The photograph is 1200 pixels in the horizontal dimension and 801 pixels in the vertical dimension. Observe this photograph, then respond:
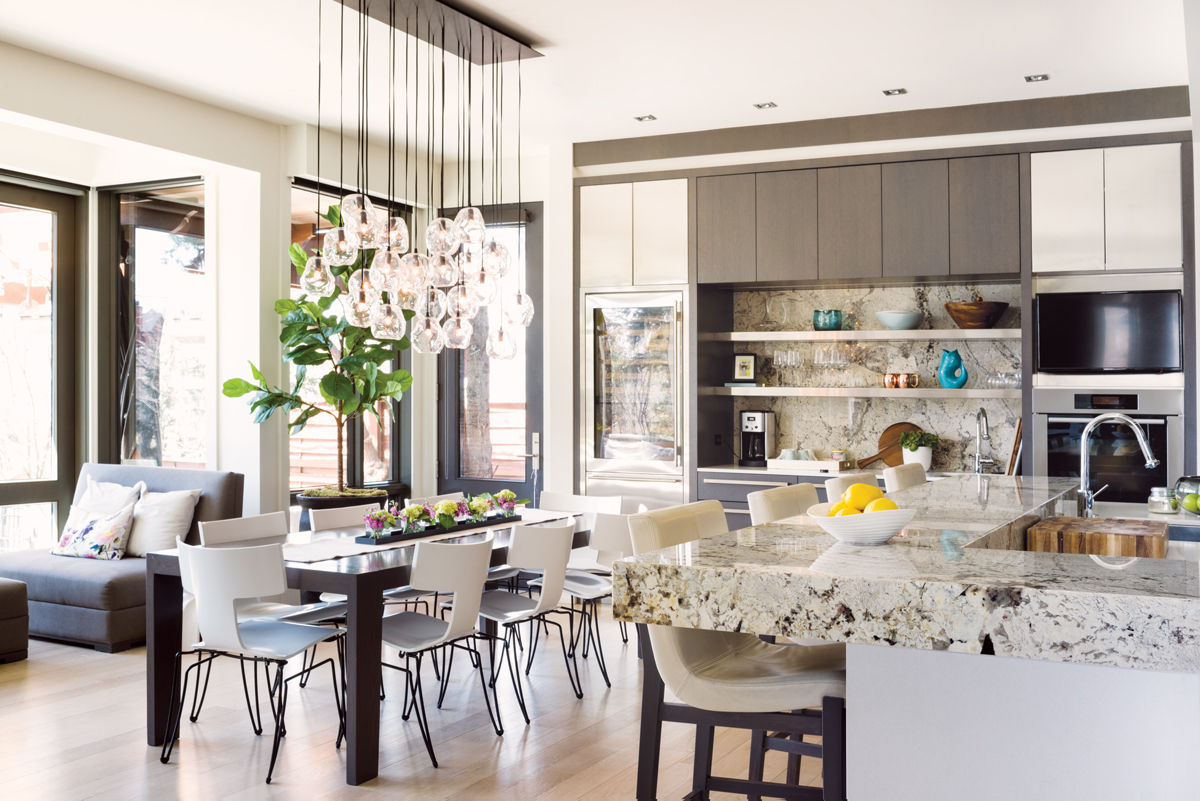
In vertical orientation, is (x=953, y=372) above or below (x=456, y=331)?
below

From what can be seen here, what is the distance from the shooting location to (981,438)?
601 centimetres

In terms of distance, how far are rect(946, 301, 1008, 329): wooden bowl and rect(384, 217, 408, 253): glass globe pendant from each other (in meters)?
3.39

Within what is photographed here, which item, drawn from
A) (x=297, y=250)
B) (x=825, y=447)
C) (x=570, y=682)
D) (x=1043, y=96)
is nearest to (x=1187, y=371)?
(x=1043, y=96)

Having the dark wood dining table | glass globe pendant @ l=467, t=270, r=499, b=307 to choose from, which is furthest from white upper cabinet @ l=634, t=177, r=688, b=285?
the dark wood dining table

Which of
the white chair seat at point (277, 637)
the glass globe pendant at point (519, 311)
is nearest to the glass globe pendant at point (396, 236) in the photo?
the glass globe pendant at point (519, 311)

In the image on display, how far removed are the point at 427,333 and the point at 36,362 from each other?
11.5 ft

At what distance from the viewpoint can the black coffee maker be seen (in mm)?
6477

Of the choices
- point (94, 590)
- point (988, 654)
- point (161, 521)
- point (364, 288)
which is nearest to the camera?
point (988, 654)

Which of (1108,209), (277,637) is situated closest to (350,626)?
(277,637)

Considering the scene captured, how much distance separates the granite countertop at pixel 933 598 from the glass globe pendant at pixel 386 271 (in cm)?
242

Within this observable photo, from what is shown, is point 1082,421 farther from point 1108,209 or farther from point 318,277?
point 318,277

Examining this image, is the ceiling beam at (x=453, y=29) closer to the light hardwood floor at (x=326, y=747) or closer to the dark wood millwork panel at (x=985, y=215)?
the dark wood millwork panel at (x=985, y=215)

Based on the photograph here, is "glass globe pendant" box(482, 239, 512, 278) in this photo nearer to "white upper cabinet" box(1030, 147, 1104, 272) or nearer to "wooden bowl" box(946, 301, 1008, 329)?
"wooden bowl" box(946, 301, 1008, 329)

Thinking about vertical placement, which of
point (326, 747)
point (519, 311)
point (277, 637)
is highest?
point (519, 311)
